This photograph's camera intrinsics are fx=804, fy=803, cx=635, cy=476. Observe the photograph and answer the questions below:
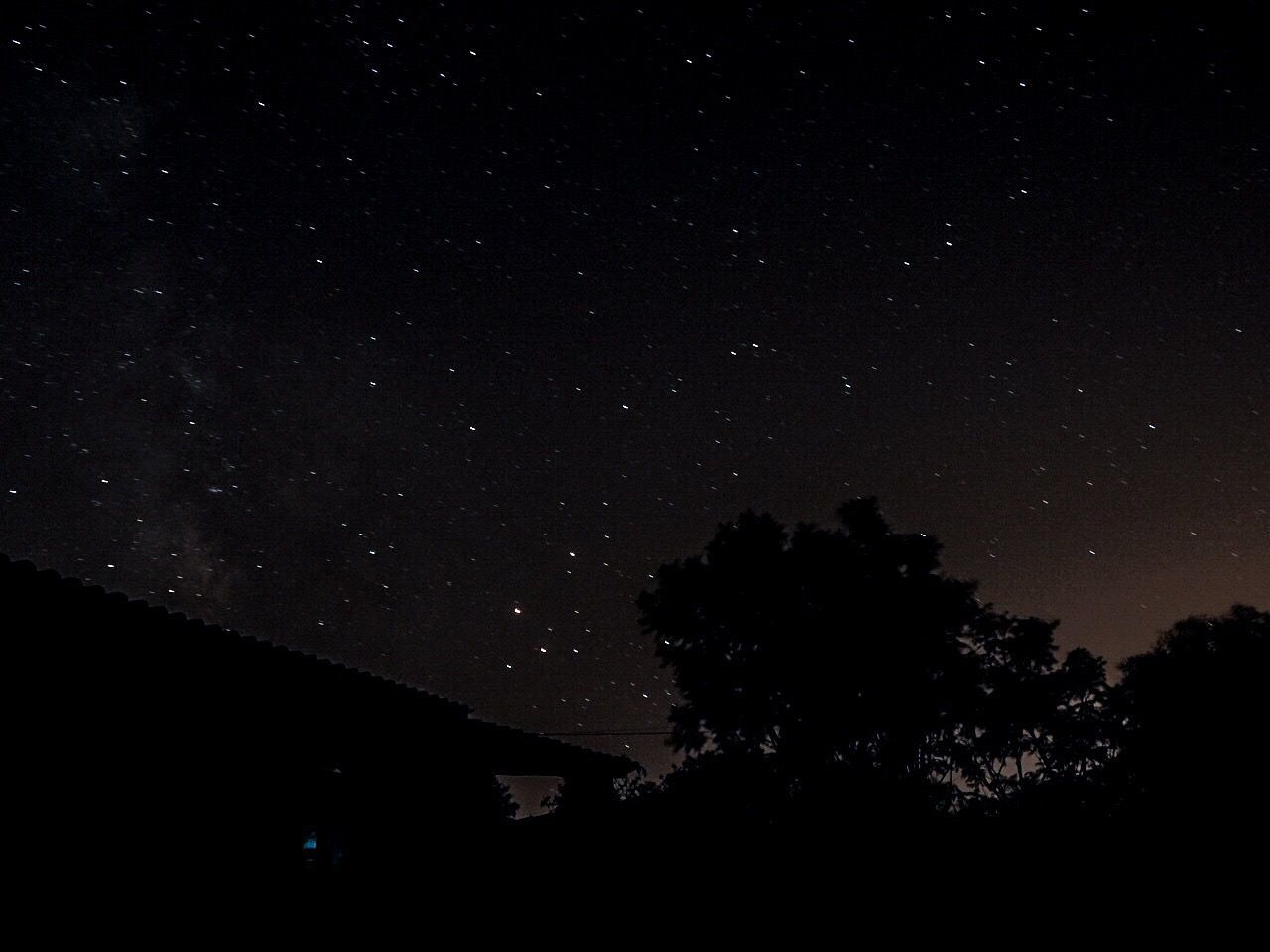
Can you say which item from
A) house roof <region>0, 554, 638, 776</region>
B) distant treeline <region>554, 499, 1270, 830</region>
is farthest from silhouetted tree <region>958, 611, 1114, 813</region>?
house roof <region>0, 554, 638, 776</region>

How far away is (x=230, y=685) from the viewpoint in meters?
6.69

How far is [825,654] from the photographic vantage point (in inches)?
658

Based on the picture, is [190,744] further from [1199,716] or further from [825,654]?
[1199,716]

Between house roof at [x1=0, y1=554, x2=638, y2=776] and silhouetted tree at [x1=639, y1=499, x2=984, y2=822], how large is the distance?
17.4 ft

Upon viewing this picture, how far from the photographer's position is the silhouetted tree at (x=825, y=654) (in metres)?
16.4

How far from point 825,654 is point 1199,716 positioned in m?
6.37

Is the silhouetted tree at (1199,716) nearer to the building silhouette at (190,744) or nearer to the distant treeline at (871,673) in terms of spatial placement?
the distant treeline at (871,673)

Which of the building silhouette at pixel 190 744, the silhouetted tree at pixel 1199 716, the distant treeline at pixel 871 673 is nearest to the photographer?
the silhouetted tree at pixel 1199 716

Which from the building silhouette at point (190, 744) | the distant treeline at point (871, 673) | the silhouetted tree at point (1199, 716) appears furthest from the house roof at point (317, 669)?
the silhouetted tree at point (1199, 716)

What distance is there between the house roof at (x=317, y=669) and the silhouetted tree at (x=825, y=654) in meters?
5.31

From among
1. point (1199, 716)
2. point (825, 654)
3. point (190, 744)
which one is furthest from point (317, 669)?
point (1199, 716)

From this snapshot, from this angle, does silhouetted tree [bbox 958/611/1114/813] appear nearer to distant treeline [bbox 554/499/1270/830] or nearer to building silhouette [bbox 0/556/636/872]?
distant treeline [bbox 554/499/1270/830]

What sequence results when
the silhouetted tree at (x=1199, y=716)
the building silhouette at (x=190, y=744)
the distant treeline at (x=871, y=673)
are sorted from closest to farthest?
the silhouetted tree at (x=1199, y=716)
the building silhouette at (x=190, y=744)
the distant treeline at (x=871, y=673)

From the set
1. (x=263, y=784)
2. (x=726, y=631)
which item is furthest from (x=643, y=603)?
(x=263, y=784)
